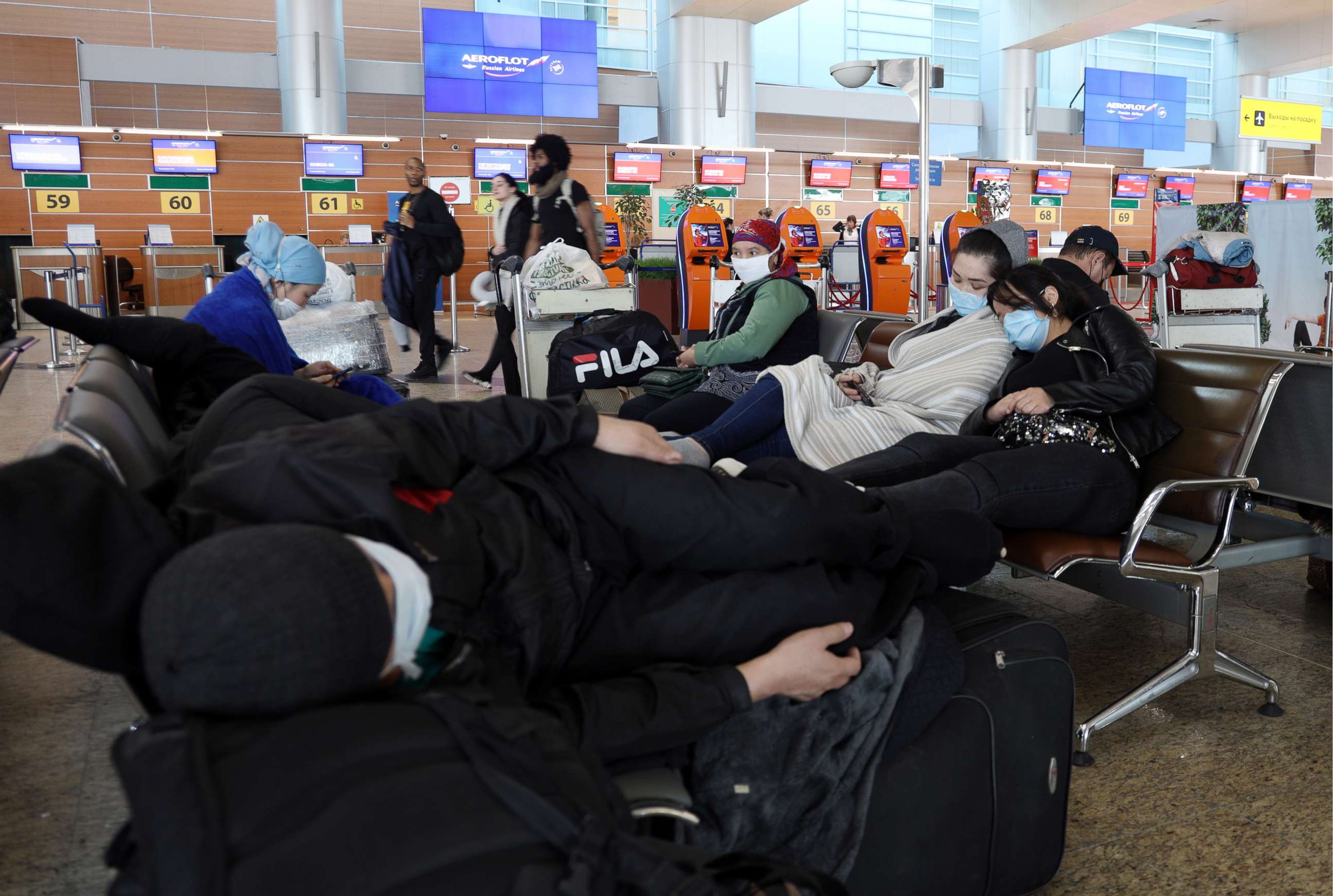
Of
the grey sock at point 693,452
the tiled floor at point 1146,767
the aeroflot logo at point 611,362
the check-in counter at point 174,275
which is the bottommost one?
the tiled floor at point 1146,767

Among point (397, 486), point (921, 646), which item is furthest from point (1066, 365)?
point (397, 486)

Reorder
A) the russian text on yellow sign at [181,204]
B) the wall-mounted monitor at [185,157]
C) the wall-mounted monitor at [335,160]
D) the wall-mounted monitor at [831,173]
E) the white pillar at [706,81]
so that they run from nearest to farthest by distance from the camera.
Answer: the wall-mounted monitor at [185,157], the russian text on yellow sign at [181,204], the wall-mounted monitor at [335,160], the white pillar at [706,81], the wall-mounted monitor at [831,173]

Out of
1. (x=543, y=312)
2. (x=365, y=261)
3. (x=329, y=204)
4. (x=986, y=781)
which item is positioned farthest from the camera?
(x=329, y=204)

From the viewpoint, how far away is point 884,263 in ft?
31.8

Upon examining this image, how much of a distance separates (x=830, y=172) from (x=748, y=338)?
14.7 meters

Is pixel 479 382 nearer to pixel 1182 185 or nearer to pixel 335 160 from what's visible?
pixel 335 160

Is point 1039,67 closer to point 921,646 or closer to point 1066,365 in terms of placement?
point 1066,365

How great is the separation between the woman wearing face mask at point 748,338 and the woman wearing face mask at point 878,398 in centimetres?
60

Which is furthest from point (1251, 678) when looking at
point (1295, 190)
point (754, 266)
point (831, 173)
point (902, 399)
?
point (1295, 190)

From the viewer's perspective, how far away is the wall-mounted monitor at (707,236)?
8258 millimetres

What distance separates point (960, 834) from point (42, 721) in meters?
2.00

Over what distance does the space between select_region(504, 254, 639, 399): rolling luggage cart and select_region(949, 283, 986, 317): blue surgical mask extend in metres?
2.67

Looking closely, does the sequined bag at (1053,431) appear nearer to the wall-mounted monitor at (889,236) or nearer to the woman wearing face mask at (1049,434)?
the woman wearing face mask at (1049,434)

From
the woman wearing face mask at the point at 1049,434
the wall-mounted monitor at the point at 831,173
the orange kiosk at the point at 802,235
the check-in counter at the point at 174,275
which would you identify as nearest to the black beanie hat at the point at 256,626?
the woman wearing face mask at the point at 1049,434
